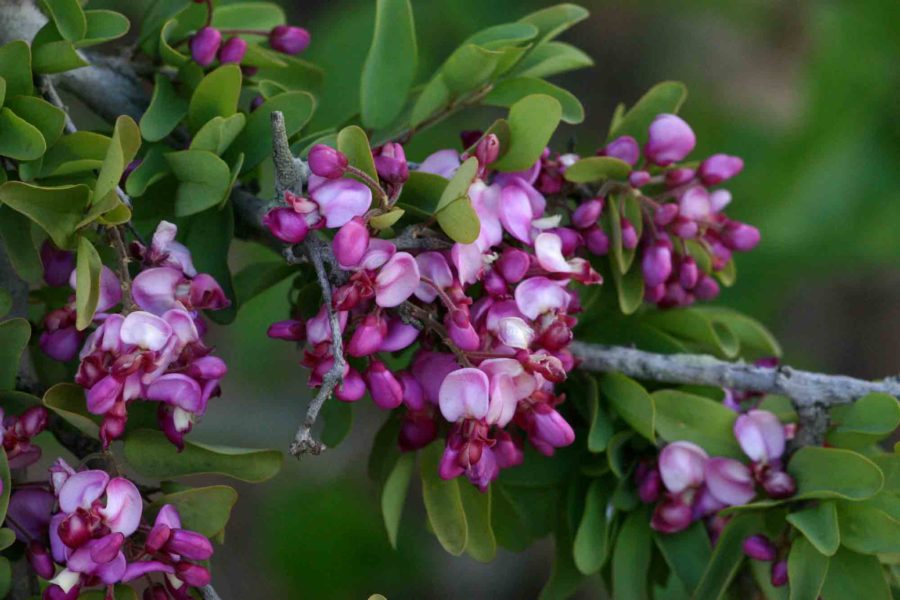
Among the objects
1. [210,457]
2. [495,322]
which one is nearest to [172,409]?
[210,457]

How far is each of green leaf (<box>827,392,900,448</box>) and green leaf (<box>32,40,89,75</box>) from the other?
0.49 metres

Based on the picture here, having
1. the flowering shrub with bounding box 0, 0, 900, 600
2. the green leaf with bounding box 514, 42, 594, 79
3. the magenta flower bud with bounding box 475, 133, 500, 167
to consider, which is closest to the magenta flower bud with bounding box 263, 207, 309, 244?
the flowering shrub with bounding box 0, 0, 900, 600

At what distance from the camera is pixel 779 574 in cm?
66

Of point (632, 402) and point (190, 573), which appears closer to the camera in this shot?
point (190, 573)

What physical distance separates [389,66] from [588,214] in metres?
0.16

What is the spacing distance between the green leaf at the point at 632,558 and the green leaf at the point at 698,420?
6 centimetres

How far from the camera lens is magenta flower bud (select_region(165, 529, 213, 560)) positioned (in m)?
0.56

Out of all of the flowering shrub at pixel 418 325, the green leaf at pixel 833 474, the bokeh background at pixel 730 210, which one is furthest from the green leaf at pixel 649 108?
the bokeh background at pixel 730 210

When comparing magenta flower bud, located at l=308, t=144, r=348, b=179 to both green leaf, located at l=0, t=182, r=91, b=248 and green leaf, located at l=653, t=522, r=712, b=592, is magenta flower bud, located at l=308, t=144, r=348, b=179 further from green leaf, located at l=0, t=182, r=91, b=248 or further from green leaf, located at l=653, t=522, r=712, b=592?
green leaf, located at l=653, t=522, r=712, b=592

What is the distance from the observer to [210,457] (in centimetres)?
60

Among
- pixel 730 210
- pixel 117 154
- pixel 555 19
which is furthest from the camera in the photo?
pixel 730 210

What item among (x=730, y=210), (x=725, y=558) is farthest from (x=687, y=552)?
(x=730, y=210)

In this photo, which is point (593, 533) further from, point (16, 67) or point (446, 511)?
point (16, 67)

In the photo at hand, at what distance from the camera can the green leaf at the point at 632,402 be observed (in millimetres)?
674
